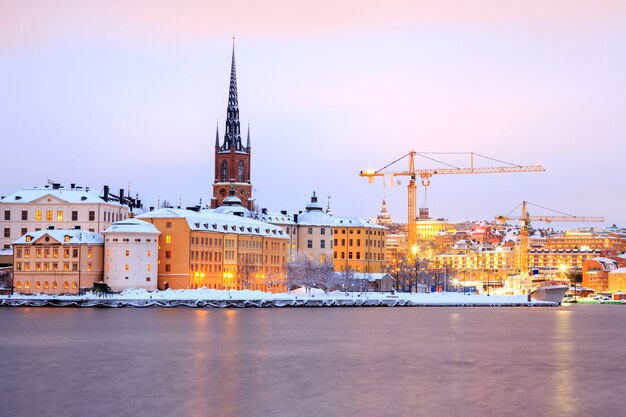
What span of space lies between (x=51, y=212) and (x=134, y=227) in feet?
54.5

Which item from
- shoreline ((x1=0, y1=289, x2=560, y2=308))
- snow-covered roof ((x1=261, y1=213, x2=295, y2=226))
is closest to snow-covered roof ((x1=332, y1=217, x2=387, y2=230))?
snow-covered roof ((x1=261, y1=213, x2=295, y2=226))

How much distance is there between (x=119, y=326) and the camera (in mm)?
59406

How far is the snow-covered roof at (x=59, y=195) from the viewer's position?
345 feet

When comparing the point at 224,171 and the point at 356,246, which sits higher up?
the point at 224,171

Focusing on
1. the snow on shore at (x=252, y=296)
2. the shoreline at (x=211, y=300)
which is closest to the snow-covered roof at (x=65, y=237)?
the snow on shore at (x=252, y=296)

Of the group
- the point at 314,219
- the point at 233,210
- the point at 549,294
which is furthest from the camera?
the point at 314,219

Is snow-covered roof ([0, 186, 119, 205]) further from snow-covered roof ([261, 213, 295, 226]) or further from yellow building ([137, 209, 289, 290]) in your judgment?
snow-covered roof ([261, 213, 295, 226])

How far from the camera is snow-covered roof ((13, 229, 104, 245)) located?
93.3 metres

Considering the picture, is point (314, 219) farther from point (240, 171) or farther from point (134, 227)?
point (134, 227)

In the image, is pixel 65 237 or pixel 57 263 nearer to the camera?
pixel 57 263

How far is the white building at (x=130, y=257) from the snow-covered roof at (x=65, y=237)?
1.54 metres

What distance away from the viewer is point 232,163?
456 ft

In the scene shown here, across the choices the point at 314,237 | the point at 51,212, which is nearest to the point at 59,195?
the point at 51,212

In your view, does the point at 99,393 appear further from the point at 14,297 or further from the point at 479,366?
the point at 14,297
